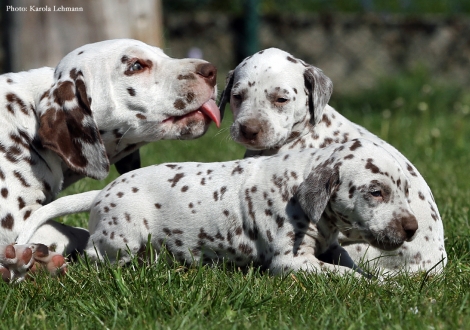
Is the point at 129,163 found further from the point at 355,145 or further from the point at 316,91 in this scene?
the point at 355,145

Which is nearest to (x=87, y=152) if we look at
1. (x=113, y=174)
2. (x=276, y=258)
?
(x=276, y=258)

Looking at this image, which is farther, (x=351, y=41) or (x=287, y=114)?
(x=351, y=41)

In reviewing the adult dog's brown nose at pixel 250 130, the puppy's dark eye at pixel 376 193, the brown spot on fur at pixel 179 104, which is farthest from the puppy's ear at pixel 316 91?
the puppy's dark eye at pixel 376 193

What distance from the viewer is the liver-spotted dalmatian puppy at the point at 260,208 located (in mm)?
5105

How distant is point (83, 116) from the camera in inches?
221

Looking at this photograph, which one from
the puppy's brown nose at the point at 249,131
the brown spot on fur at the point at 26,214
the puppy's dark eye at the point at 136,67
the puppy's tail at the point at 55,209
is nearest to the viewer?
the puppy's tail at the point at 55,209

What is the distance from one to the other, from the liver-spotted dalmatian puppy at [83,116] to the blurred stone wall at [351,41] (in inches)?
381

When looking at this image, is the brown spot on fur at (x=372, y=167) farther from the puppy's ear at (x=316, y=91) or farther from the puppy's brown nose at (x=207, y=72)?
the puppy's brown nose at (x=207, y=72)

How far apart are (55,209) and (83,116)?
2.20 feet

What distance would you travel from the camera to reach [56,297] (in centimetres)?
469

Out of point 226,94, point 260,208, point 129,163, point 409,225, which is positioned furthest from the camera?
point 226,94

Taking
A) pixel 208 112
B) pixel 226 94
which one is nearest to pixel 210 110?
pixel 208 112

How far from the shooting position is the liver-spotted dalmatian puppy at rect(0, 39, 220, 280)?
5574 mm

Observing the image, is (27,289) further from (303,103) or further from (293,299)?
A: (303,103)
